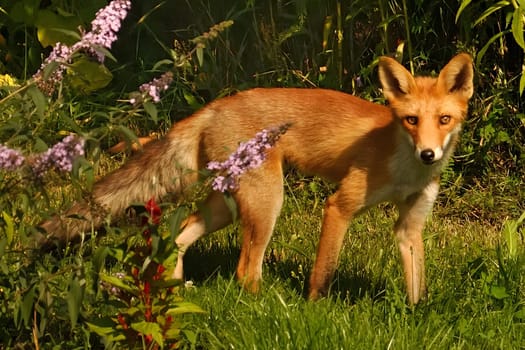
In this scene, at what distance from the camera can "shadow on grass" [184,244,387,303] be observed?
5.30 metres

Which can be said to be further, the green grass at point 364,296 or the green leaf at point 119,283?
the green grass at point 364,296

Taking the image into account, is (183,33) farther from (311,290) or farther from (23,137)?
(23,137)

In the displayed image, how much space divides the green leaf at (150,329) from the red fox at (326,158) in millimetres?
1192

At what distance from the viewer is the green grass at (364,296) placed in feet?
13.8

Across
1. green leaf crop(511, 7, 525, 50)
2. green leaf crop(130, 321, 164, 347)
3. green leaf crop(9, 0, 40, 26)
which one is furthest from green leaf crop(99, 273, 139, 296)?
green leaf crop(9, 0, 40, 26)

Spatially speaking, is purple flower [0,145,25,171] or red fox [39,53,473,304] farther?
red fox [39,53,473,304]

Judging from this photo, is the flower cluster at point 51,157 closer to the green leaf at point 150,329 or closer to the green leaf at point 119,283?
the green leaf at point 119,283

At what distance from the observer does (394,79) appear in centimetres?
529

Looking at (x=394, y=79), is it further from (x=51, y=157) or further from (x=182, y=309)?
(x=51, y=157)

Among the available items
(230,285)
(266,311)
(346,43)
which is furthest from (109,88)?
(266,311)

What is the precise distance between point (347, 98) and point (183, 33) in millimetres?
2990

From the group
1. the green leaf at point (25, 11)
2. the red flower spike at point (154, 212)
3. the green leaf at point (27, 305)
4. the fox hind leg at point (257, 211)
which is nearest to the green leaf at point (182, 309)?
the red flower spike at point (154, 212)

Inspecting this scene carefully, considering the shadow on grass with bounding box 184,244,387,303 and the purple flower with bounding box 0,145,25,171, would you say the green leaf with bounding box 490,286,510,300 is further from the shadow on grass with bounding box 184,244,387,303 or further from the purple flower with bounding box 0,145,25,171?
the purple flower with bounding box 0,145,25,171

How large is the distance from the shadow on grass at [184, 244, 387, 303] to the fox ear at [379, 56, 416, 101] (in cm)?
103
